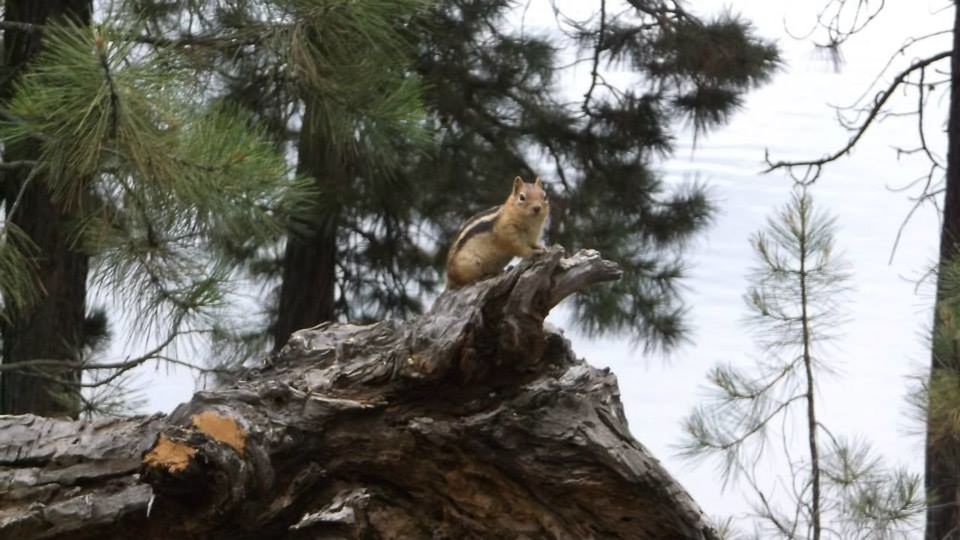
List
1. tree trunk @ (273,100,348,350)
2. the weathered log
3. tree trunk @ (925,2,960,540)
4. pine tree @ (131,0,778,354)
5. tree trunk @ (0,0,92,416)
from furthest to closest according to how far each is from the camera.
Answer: tree trunk @ (273,100,348,350) → pine tree @ (131,0,778,354) → tree trunk @ (0,0,92,416) → tree trunk @ (925,2,960,540) → the weathered log

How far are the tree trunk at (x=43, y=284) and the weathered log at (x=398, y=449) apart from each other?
1.96 metres

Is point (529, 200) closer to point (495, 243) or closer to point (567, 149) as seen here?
point (495, 243)

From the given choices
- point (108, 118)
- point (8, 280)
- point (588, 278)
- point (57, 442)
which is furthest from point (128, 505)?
point (8, 280)

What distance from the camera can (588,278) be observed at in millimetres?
1949

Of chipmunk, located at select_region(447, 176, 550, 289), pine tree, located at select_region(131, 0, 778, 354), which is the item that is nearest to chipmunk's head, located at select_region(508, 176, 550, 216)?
chipmunk, located at select_region(447, 176, 550, 289)

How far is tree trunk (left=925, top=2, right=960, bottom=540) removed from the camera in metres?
3.74

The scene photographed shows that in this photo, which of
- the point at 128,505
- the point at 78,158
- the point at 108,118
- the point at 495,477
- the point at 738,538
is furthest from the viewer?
the point at 738,538

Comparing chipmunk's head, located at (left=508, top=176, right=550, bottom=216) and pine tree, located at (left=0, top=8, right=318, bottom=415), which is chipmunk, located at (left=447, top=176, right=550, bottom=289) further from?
pine tree, located at (left=0, top=8, right=318, bottom=415)

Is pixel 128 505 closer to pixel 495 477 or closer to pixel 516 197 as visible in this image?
pixel 495 477

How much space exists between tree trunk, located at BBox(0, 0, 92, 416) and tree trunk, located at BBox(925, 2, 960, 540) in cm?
213

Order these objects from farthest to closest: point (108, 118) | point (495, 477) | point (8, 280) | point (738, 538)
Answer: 1. point (738, 538)
2. point (8, 280)
3. point (108, 118)
4. point (495, 477)

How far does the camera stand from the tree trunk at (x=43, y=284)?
393 cm

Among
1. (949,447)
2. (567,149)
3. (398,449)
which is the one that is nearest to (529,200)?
(398,449)

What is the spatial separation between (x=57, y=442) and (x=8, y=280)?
1.20 meters
